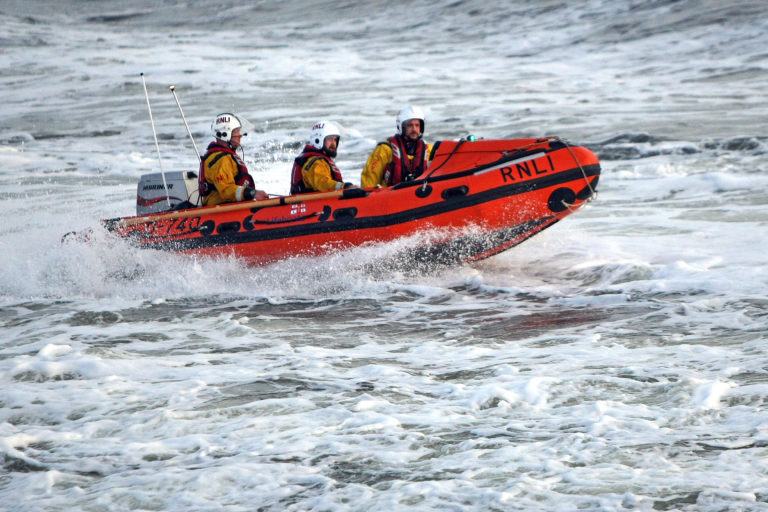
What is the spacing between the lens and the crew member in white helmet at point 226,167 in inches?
270

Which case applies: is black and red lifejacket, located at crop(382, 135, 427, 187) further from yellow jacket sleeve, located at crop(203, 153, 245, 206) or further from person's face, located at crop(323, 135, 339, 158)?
yellow jacket sleeve, located at crop(203, 153, 245, 206)

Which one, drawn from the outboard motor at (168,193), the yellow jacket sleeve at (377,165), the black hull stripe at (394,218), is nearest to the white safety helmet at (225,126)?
the outboard motor at (168,193)

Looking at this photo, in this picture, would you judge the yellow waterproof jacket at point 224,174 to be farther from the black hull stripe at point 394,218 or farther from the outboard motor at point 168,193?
the outboard motor at point 168,193

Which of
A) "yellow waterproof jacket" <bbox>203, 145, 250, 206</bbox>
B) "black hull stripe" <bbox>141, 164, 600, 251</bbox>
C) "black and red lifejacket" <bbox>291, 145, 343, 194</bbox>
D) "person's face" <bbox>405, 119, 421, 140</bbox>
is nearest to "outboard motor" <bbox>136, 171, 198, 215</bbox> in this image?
"yellow waterproof jacket" <bbox>203, 145, 250, 206</bbox>

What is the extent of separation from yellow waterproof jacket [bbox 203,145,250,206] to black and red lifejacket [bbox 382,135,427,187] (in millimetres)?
1196

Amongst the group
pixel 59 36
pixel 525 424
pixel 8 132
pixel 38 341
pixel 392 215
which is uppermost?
pixel 59 36

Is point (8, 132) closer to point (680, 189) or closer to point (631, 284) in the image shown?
point (680, 189)

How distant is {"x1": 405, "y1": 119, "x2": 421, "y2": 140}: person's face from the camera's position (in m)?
6.92

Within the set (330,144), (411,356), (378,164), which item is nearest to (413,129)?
(378,164)

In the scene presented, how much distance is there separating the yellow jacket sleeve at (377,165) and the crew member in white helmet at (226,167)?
83cm

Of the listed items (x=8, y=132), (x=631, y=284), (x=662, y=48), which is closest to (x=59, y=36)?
(x=8, y=132)

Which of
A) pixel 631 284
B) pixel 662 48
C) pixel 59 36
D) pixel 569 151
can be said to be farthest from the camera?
pixel 59 36

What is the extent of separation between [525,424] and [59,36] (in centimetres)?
3873

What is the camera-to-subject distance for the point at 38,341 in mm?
5316
